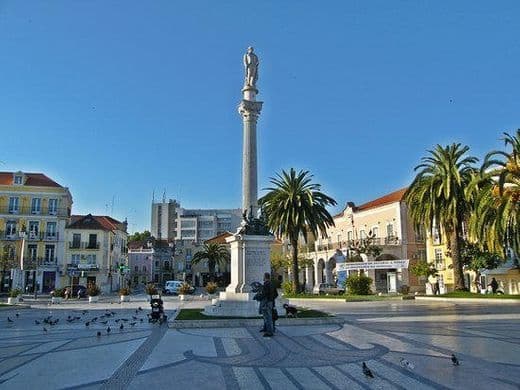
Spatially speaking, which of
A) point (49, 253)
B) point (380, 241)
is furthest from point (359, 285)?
point (49, 253)

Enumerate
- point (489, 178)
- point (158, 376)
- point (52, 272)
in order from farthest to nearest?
point (52, 272) → point (489, 178) → point (158, 376)

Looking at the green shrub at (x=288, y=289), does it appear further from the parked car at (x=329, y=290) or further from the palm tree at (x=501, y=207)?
the palm tree at (x=501, y=207)

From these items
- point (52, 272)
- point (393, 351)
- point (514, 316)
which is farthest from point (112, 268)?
point (393, 351)

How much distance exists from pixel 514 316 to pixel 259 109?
13.8 metres

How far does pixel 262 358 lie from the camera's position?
33.9ft

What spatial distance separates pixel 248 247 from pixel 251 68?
29.4 feet

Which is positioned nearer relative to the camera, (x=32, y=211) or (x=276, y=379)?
(x=276, y=379)

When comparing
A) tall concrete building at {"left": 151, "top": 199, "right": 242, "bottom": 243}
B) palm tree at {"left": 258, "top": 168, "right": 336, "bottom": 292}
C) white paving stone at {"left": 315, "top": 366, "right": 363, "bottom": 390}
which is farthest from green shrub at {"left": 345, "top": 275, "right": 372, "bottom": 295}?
tall concrete building at {"left": 151, "top": 199, "right": 242, "bottom": 243}

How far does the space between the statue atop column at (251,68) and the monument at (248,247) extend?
57.3 inches

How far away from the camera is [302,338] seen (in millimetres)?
13578

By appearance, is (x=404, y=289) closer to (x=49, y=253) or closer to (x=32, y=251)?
(x=49, y=253)

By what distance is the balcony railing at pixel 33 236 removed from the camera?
6012cm

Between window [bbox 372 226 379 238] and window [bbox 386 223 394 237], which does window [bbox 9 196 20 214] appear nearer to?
window [bbox 372 226 379 238]

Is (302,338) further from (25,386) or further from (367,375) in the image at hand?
(25,386)
